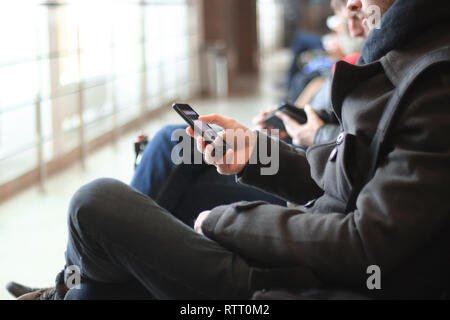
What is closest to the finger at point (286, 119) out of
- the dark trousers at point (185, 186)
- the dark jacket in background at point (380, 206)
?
the dark trousers at point (185, 186)

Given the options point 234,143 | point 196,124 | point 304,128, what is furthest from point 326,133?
point 196,124

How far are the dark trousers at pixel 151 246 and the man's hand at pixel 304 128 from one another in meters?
1.10

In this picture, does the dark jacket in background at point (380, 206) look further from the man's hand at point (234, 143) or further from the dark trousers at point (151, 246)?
the man's hand at point (234, 143)

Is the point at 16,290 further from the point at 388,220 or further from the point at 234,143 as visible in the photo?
the point at 388,220

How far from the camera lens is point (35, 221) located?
340cm

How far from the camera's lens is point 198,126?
152 centimetres

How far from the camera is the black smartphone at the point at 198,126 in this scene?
1490 mm

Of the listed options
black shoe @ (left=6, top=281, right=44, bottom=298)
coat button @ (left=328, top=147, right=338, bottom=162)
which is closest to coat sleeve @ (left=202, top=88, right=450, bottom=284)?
coat button @ (left=328, top=147, right=338, bottom=162)

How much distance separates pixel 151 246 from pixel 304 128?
1248mm

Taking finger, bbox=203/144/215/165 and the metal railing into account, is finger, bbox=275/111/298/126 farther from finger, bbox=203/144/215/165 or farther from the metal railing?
the metal railing

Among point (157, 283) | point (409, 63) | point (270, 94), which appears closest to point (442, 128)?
point (409, 63)

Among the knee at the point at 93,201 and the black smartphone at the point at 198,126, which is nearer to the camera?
the knee at the point at 93,201
